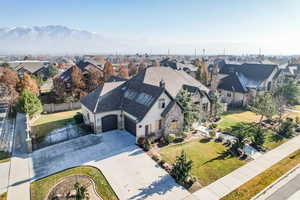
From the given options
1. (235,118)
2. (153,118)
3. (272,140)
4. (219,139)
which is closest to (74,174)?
(153,118)

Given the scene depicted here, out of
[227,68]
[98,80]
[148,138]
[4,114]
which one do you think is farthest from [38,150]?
[227,68]

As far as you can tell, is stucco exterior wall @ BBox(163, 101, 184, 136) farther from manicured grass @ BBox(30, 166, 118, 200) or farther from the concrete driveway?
manicured grass @ BBox(30, 166, 118, 200)

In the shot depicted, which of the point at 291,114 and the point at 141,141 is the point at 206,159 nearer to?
the point at 141,141

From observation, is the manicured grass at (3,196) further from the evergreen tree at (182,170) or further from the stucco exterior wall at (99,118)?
the evergreen tree at (182,170)

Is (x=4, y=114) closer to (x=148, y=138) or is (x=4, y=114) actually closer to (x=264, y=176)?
(x=148, y=138)

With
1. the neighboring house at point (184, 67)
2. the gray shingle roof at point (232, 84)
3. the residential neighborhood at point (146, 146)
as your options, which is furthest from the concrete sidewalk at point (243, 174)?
the neighboring house at point (184, 67)
